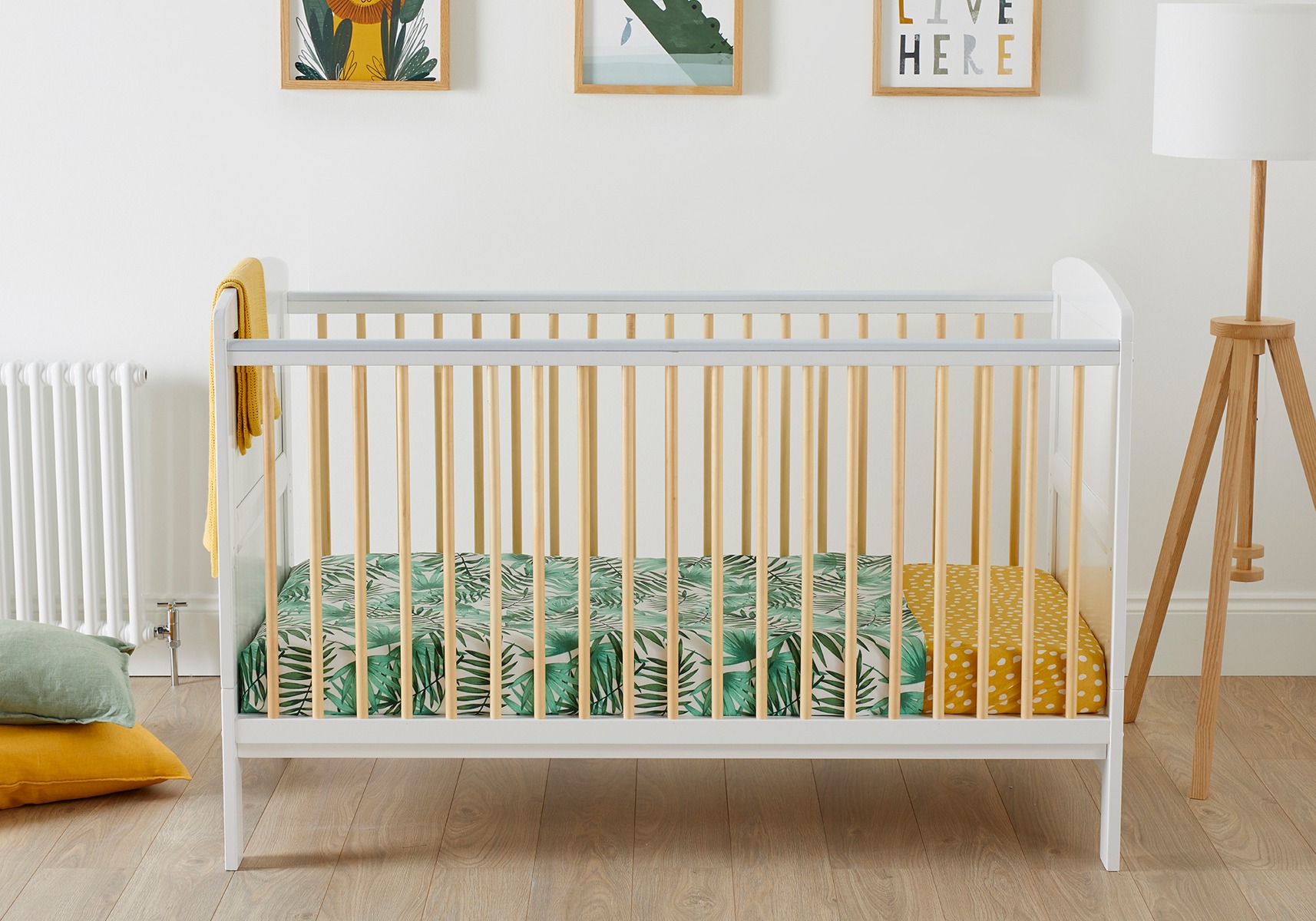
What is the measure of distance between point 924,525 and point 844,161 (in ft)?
2.53

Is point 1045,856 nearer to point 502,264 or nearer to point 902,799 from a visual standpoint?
point 902,799

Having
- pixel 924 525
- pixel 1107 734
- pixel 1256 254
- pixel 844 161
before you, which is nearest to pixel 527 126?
pixel 844 161

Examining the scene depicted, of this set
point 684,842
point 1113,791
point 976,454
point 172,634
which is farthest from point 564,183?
point 1113,791

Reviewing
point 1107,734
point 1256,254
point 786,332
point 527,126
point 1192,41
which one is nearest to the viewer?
point 1107,734

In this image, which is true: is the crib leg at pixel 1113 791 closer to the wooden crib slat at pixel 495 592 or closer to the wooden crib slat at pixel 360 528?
the wooden crib slat at pixel 495 592

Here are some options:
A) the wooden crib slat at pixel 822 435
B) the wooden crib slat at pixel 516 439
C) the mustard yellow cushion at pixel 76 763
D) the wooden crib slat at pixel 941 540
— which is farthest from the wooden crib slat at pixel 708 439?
the mustard yellow cushion at pixel 76 763

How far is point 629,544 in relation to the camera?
1939mm

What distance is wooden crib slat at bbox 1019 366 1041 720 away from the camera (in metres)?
1.91

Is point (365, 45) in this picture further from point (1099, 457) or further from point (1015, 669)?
point (1015, 669)

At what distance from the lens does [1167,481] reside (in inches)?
112

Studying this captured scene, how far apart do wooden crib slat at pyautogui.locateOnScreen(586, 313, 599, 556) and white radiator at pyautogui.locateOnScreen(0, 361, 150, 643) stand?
0.87 metres

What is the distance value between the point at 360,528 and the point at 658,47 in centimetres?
125

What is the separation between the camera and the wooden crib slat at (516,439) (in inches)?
96.2

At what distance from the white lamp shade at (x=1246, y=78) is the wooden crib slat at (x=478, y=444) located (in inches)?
49.7
